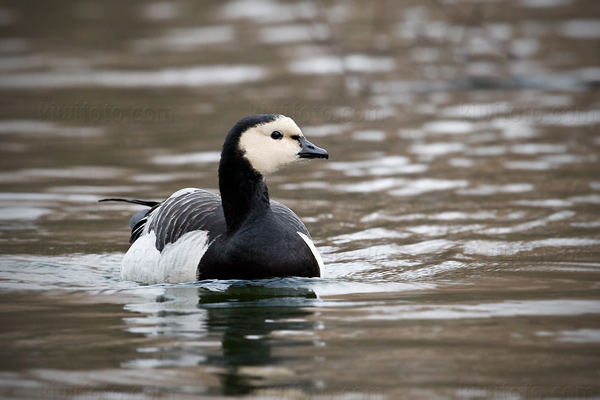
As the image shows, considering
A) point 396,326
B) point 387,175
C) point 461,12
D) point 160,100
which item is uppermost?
point 461,12

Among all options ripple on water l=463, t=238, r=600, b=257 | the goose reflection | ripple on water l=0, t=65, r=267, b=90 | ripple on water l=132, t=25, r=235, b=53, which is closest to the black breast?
the goose reflection

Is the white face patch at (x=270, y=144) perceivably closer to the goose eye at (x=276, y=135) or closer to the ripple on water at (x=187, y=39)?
the goose eye at (x=276, y=135)

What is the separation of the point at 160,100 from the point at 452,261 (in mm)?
10960

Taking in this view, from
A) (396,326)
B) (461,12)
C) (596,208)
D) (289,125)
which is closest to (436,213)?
(596,208)

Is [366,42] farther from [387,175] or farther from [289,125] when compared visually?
[289,125]

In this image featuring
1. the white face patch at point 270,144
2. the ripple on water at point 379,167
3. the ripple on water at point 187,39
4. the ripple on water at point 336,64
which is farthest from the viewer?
the ripple on water at point 187,39

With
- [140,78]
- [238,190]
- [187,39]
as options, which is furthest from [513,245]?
[187,39]

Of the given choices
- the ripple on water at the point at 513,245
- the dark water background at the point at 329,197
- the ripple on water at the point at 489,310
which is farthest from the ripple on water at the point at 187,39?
the ripple on water at the point at 489,310

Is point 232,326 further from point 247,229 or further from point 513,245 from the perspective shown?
point 513,245

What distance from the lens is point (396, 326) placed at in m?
7.94

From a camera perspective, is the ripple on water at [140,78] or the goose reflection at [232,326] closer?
the goose reflection at [232,326]

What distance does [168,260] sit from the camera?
31.7 feet

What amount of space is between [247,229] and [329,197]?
460cm

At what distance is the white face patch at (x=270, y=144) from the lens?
30.7 feet
